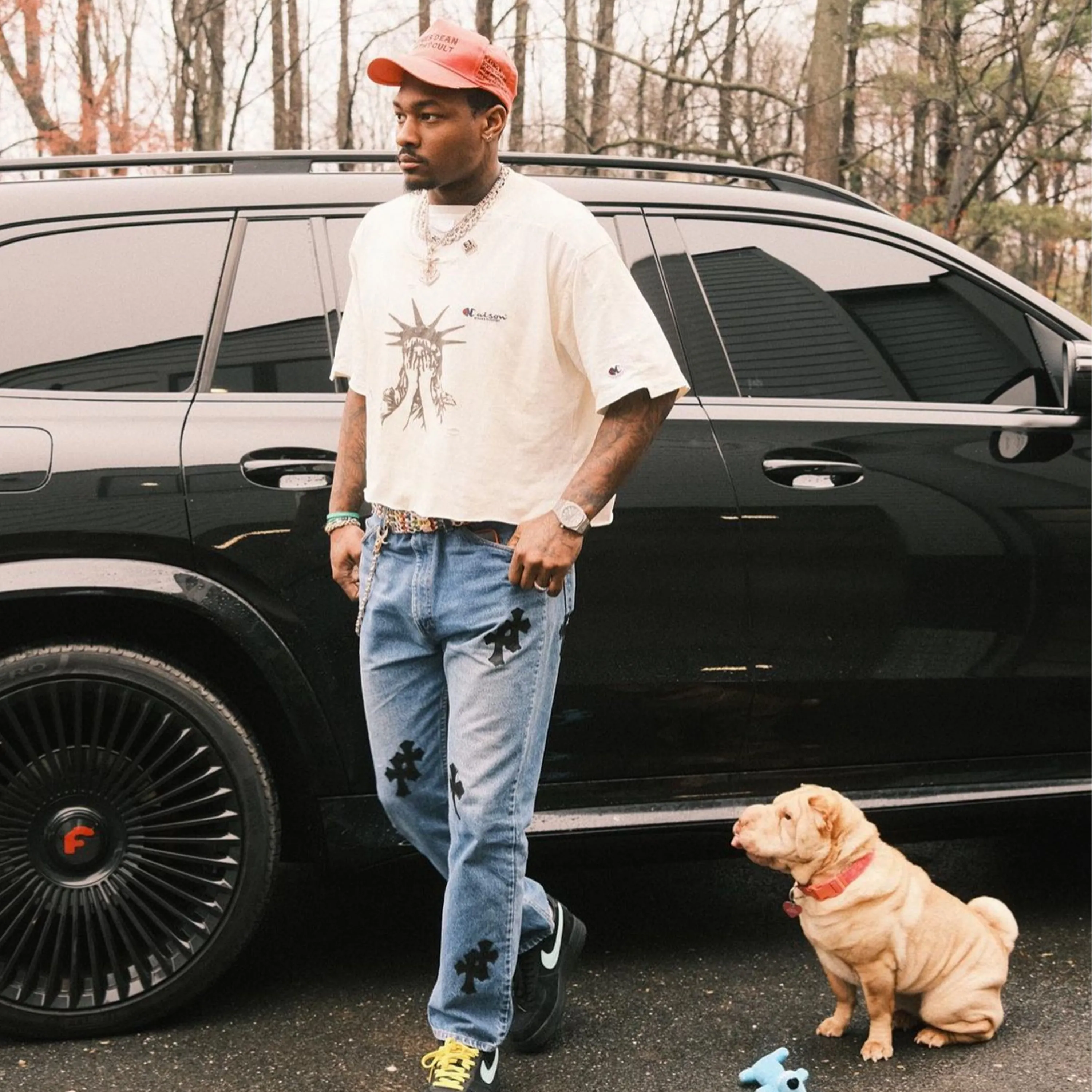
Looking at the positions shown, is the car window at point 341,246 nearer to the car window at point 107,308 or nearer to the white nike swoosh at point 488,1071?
the car window at point 107,308

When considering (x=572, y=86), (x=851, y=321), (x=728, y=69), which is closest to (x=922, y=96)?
(x=728, y=69)

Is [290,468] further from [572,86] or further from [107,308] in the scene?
[572,86]

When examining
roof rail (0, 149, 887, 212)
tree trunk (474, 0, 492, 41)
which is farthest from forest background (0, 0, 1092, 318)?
roof rail (0, 149, 887, 212)

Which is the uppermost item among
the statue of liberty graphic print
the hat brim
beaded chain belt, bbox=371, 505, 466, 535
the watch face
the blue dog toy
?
the hat brim

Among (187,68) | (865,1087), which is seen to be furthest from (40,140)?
(865,1087)

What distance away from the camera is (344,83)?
17672 millimetres

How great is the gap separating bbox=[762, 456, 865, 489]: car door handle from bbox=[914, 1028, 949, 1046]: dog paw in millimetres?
1163

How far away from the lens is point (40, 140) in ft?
48.1

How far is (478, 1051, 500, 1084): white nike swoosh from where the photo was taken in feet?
8.31

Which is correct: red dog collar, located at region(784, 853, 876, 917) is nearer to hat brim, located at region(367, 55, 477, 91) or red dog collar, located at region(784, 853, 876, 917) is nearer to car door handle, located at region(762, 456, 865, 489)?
car door handle, located at region(762, 456, 865, 489)

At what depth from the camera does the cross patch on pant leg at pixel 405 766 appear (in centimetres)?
256

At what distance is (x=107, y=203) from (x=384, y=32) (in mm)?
13152

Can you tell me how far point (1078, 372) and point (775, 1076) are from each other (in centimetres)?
167

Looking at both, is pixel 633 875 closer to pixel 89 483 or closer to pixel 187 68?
pixel 89 483
